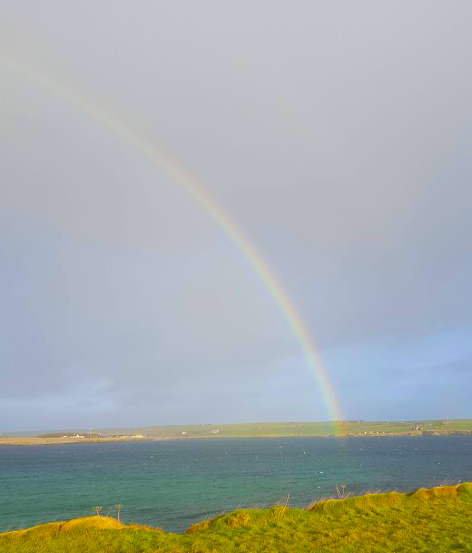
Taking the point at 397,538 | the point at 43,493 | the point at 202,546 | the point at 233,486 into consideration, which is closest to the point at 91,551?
the point at 202,546

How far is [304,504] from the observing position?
52469 millimetres

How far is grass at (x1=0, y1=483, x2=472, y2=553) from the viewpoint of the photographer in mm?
20156

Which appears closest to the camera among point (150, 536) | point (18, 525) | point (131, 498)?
point (150, 536)

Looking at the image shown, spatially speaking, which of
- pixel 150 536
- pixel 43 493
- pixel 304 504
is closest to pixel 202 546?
pixel 150 536

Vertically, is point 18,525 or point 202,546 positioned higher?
point 202,546

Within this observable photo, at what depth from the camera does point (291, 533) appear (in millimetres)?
22484

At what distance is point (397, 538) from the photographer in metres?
21.2

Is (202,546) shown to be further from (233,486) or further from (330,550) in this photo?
(233,486)

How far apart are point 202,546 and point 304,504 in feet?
118

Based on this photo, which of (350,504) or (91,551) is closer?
(91,551)

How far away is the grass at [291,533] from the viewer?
20.2 m

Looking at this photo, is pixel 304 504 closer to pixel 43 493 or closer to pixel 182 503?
pixel 182 503

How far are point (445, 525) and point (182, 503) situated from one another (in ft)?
149

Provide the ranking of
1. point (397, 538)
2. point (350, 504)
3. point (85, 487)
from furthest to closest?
1. point (85, 487)
2. point (350, 504)
3. point (397, 538)
